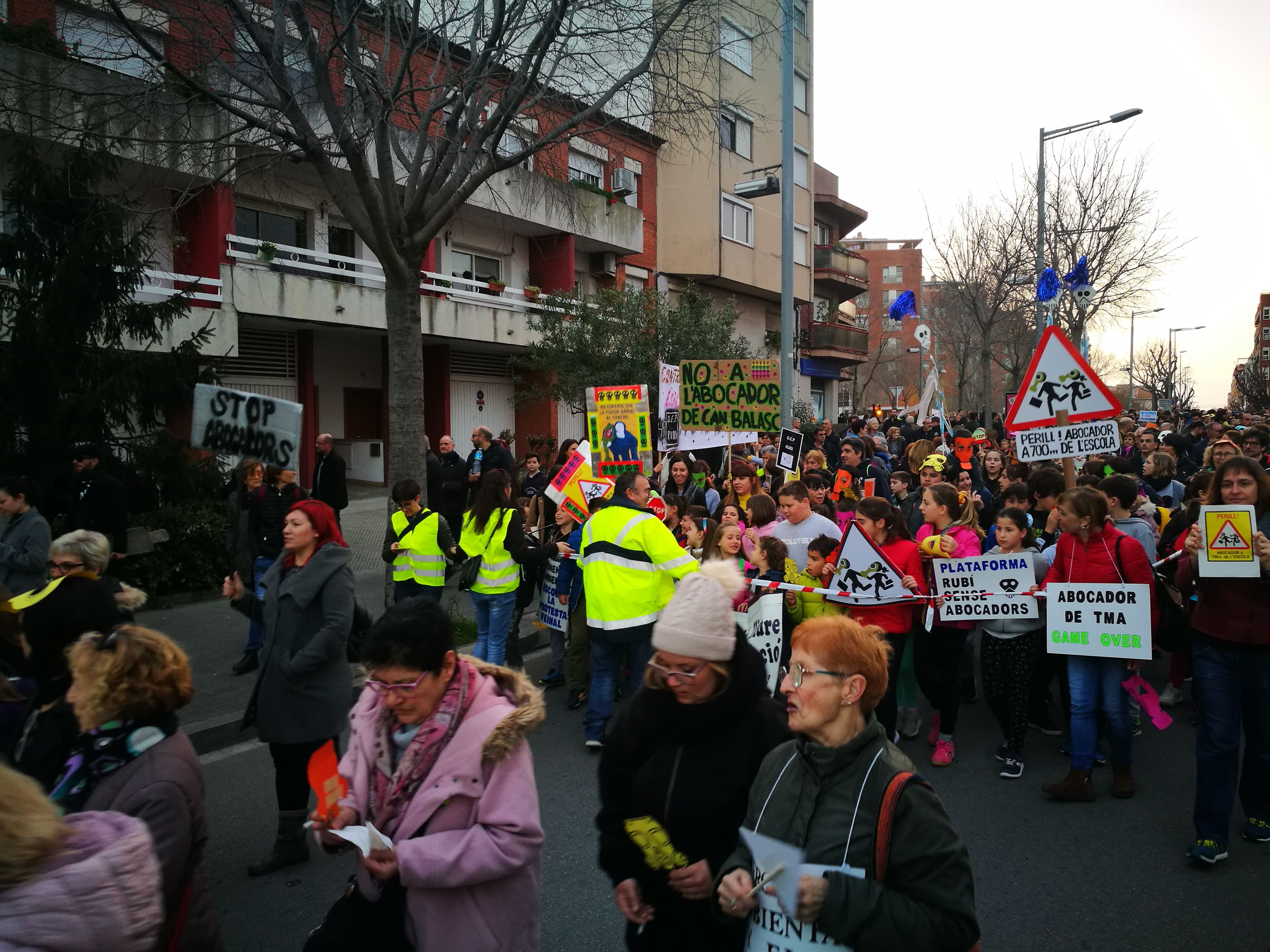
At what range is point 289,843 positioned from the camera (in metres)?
4.50

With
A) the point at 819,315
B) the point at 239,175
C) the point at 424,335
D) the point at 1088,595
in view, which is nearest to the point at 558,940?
the point at 1088,595

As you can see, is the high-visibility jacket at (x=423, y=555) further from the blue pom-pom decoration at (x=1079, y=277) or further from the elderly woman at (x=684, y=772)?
the blue pom-pom decoration at (x=1079, y=277)

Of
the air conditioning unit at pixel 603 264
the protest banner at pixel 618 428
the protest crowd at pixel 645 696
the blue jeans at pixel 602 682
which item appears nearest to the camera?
the protest crowd at pixel 645 696

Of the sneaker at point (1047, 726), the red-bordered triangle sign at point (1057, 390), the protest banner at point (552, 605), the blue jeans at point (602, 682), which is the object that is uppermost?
the red-bordered triangle sign at point (1057, 390)

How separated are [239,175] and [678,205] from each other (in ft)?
72.0

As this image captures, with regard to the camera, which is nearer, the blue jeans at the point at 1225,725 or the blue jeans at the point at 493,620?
the blue jeans at the point at 1225,725

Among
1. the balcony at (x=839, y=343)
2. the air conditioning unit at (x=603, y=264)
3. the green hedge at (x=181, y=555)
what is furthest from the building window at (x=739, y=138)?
the green hedge at (x=181, y=555)

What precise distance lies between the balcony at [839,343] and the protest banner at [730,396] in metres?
29.9

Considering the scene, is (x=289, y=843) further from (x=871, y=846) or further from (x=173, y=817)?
(x=871, y=846)

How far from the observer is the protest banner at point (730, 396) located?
1047 cm

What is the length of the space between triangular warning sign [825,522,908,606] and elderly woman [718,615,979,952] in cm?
345

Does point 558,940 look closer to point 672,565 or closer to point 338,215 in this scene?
point 672,565

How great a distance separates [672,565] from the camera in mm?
5980

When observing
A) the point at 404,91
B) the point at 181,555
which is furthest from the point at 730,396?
the point at 181,555
